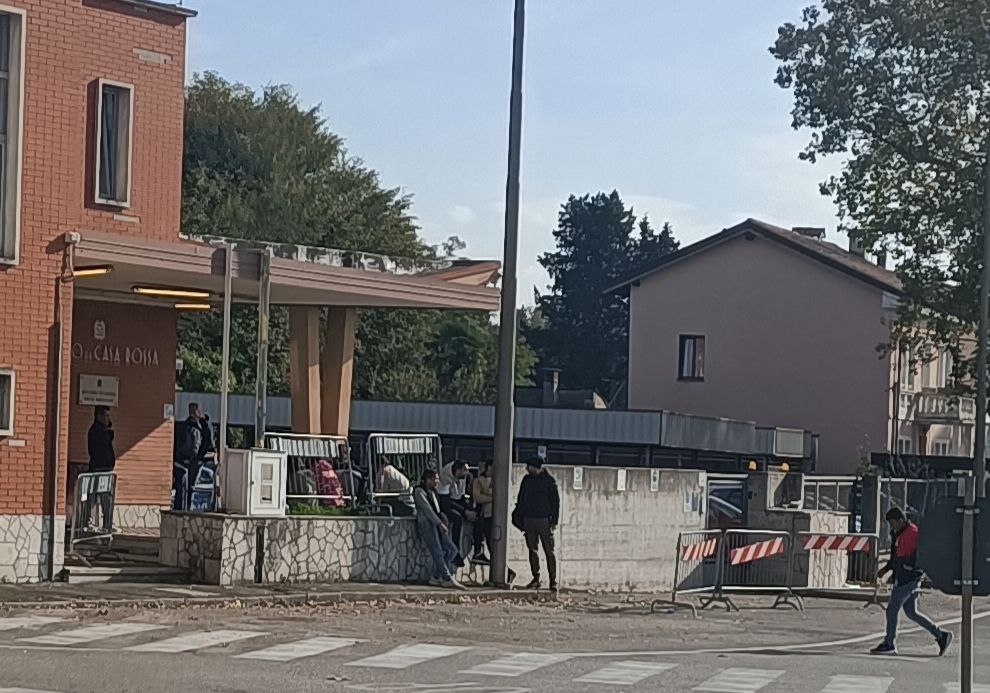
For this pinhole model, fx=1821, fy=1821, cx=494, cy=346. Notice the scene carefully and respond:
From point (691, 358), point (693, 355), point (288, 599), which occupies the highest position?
point (693, 355)

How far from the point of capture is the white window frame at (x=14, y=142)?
21.2 metres

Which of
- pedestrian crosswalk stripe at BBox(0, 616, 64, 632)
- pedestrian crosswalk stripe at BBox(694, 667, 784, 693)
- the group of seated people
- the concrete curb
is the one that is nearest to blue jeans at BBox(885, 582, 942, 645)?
pedestrian crosswalk stripe at BBox(694, 667, 784, 693)

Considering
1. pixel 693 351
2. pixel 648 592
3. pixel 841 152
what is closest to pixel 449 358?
pixel 693 351

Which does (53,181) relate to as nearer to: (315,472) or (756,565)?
(315,472)

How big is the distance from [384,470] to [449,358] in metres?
51.8

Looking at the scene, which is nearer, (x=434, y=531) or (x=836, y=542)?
(x=434, y=531)

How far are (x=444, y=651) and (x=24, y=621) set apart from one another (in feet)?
13.9

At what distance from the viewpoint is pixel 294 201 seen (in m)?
65.1

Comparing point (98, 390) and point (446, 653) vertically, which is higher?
point (98, 390)

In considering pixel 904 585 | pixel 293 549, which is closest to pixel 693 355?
pixel 293 549

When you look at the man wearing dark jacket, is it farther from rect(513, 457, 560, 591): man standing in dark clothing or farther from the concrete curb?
rect(513, 457, 560, 591): man standing in dark clothing

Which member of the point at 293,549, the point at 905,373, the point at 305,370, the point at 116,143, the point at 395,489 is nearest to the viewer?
the point at 293,549

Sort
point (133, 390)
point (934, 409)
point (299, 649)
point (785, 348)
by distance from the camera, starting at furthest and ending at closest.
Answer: point (934, 409)
point (785, 348)
point (133, 390)
point (299, 649)

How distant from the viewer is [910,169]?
44.9 metres
